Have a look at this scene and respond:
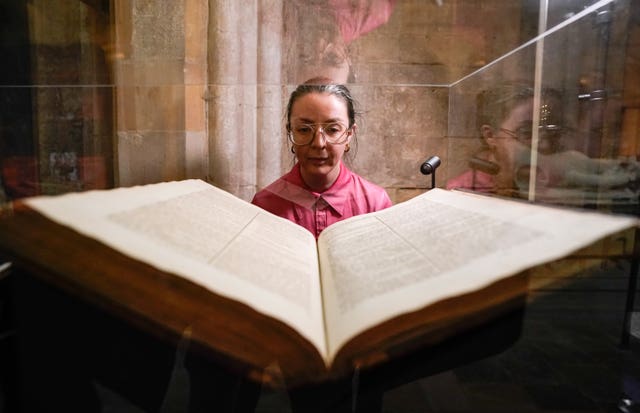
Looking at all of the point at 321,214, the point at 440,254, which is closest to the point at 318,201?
the point at 321,214

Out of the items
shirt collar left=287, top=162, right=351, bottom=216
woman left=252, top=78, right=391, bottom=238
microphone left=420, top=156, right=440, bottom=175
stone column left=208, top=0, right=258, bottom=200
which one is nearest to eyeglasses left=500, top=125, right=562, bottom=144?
microphone left=420, top=156, right=440, bottom=175

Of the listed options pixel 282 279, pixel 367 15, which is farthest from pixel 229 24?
pixel 282 279

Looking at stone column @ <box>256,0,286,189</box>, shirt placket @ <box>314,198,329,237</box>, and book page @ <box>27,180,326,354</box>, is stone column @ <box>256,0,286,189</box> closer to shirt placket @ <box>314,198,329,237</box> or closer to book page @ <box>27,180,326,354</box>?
shirt placket @ <box>314,198,329,237</box>

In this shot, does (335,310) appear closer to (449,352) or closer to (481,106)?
(449,352)

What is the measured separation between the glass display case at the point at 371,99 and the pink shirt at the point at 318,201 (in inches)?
14.1

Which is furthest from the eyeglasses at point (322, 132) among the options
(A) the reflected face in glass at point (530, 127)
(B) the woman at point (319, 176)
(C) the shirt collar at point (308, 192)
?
(A) the reflected face in glass at point (530, 127)

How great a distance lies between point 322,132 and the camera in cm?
114

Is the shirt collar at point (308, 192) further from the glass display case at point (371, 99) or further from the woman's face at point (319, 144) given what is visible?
the glass display case at point (371, 99)

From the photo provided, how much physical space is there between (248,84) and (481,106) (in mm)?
967

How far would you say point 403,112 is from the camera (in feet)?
5.24

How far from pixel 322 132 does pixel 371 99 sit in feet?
1.64

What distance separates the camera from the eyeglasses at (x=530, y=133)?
4.77 ft

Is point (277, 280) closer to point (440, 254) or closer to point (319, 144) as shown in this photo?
point (440, 254)

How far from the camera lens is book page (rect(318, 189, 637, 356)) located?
497 millimetres
